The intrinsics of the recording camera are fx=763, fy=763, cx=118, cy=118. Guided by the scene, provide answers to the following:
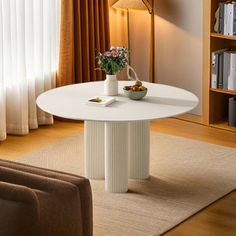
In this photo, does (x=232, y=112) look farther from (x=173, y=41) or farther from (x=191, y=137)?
(x=173, y=41)

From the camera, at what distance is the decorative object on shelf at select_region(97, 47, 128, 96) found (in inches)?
193

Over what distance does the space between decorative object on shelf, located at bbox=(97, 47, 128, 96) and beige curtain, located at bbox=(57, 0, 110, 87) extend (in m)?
1.30

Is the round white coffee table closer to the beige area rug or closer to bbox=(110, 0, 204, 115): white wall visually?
the beige area rug

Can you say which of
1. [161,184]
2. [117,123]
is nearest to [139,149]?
[161,184]

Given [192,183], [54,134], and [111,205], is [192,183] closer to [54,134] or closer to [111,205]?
[111,205]

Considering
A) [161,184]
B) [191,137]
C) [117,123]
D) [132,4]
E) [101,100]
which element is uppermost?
[132,4]

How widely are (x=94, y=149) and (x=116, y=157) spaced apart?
28 cm

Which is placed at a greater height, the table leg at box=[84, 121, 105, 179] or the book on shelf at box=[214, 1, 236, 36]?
the book on shelf at box=[214, 1, 236, 36]

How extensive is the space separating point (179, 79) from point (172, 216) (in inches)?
89.9

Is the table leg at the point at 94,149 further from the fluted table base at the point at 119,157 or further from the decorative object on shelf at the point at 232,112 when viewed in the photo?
the decorative object on shelf at the point at 232,112

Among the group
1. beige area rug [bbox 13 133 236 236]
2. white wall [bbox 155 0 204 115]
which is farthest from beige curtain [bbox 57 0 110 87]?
beige area rug [bbox 13 133 236 236]

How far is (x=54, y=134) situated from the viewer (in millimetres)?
5996

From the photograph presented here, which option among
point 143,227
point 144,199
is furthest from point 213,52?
point 143,227

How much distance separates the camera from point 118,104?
15.9 ft
